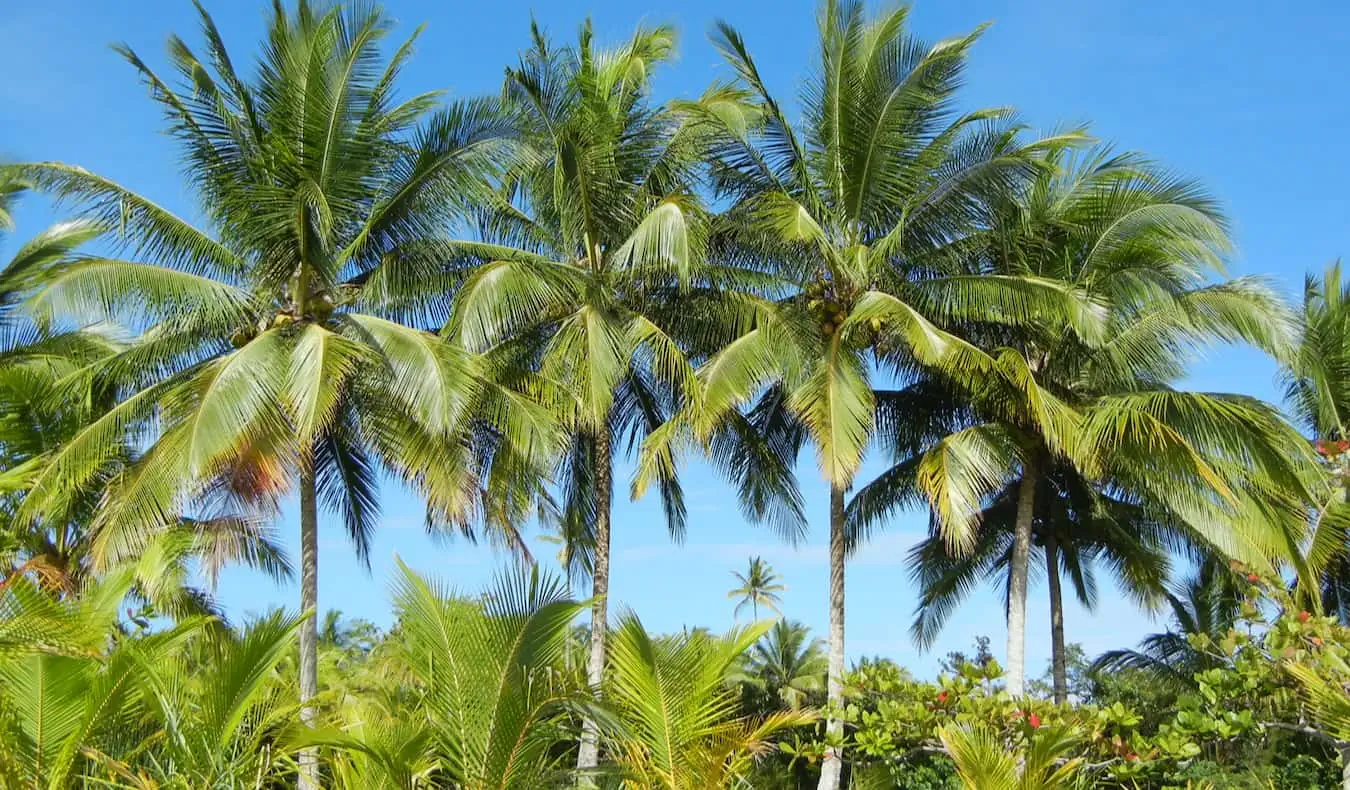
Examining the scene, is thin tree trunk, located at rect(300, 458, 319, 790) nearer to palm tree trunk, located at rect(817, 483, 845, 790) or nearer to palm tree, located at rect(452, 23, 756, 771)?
palm tree, located at rect(452, 23, 756, 771)

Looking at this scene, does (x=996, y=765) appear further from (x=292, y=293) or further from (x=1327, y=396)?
(x=1327, y=396)

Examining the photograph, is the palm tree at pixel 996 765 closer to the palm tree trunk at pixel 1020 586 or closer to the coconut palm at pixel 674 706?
the coconut palm at pixel 674 706

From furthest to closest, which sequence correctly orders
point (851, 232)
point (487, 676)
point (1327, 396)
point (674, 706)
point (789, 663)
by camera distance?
1. point (789, 663)
2. point (1327, 396)
3. point (851, 232)
4. point (674, 706)
5. point (487, 676)

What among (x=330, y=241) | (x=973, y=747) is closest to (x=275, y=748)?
(x=973, y=747)

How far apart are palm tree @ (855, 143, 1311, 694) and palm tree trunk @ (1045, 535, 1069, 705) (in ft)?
6.50

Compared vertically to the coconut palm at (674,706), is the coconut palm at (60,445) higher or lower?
higher

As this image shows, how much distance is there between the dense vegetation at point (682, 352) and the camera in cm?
1404

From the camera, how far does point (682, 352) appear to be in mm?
17781

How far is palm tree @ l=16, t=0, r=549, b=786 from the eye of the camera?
46.5 ft

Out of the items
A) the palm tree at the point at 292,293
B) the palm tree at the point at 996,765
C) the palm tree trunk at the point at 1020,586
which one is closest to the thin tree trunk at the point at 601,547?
the palm tree at the point at 292,293

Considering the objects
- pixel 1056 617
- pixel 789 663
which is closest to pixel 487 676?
pixel 1056 617

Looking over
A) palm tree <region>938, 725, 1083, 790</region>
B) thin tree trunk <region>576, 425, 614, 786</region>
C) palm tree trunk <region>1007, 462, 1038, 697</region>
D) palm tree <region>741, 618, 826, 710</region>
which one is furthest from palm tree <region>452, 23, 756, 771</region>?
palm tree <region>741, 618, 826, 710</region>

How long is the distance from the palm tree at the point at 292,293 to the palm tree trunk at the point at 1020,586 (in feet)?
24.1

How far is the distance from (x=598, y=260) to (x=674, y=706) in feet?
35.1
